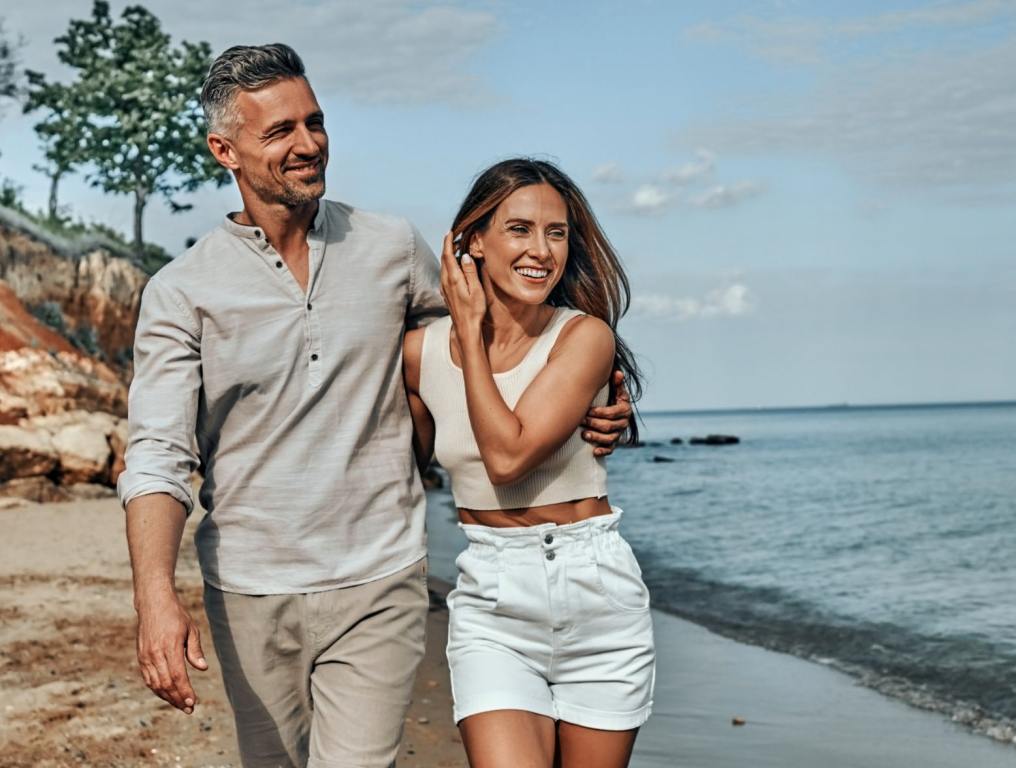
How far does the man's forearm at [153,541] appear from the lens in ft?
9.39

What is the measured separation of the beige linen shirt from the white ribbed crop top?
14 cm

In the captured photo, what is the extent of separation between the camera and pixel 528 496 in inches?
129

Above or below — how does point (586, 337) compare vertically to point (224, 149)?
below

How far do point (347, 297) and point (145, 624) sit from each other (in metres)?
1.03

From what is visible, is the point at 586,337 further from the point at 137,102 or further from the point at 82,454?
the point at 137,102

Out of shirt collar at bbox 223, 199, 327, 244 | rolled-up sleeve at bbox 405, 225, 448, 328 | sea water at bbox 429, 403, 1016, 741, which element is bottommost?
sea water at bbox 429, 403, 1016, 741

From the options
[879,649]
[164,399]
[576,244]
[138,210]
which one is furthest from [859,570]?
[138,210]

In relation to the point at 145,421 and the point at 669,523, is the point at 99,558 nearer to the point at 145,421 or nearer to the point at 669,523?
the point at 145,421

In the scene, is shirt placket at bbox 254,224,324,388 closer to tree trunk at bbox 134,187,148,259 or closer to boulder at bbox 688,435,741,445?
tree trunk at bbox 134,187,148,259

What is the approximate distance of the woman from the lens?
3154mm

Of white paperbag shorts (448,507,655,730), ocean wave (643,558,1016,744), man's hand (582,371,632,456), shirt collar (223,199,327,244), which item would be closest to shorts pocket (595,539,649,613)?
white paperbag shorts (448,507,655,730)

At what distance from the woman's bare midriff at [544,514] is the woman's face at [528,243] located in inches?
21.9

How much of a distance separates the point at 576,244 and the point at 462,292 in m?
0.45

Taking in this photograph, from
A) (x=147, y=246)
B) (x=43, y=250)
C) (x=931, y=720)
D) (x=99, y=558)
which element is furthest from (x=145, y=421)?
(x=147, y=246)
